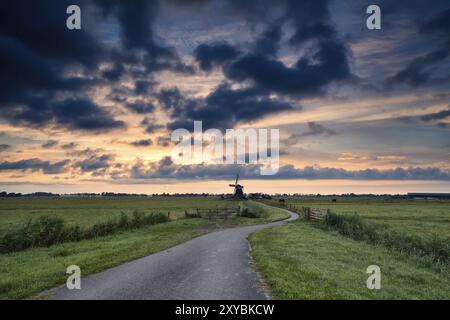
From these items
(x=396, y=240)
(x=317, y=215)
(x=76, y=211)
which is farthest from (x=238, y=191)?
(x=396, y=240)

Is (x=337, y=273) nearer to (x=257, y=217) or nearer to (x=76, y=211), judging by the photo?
(x=257, y=217)

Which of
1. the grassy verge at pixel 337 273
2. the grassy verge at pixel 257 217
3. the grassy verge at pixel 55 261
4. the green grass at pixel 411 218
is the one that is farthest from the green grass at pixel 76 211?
the green grass at pixel 411 218

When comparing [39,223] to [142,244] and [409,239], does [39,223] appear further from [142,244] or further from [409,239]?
[409,239]

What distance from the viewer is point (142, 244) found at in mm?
24297

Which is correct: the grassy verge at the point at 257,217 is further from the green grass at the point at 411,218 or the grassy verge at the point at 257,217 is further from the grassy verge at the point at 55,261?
the grassy verge at the point at 55,261

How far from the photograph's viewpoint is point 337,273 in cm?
1543

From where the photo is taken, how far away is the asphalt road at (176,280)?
450 inches

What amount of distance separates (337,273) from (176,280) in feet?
22.9

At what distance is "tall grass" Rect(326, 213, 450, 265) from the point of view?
22219 mm

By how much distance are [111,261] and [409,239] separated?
2052cm

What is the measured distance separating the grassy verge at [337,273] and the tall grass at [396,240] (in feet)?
6.05

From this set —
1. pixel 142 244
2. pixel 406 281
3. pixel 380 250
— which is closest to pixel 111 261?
pixel 142 244
